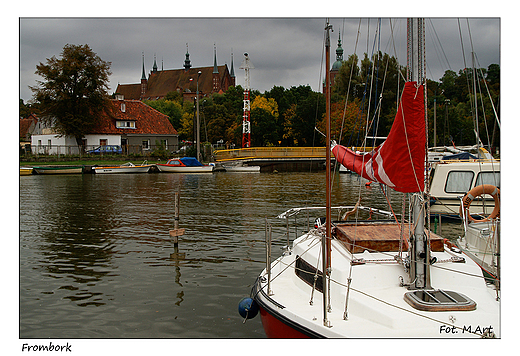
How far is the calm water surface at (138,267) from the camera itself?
28.1ft

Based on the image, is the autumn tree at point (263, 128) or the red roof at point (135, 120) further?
the autumn tree at point (263, 128)

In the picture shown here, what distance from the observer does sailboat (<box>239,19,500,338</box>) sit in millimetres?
5777

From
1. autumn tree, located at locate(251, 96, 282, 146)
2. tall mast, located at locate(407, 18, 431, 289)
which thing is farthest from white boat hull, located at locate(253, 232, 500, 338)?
autumn tree, located at locate(251, 96, 282, 146)

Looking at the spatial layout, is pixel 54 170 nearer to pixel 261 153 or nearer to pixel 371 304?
pixel 261 153

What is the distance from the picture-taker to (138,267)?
477 inches

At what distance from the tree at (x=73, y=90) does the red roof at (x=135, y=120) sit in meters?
3.17

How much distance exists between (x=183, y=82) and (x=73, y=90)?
9784cm

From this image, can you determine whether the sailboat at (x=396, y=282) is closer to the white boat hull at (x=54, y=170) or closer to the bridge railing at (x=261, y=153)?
the white boat hull at (x=54, y=170)

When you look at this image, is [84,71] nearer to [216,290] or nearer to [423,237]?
[216,290]

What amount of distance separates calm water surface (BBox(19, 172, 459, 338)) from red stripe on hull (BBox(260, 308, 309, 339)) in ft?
3.43

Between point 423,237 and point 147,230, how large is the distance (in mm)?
12655

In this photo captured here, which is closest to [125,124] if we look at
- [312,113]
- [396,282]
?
[312,113]

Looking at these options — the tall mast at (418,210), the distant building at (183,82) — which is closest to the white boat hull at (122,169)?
the tall mast at (418,210)

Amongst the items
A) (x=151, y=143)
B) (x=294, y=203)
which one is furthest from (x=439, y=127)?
(x=151, y=143)
